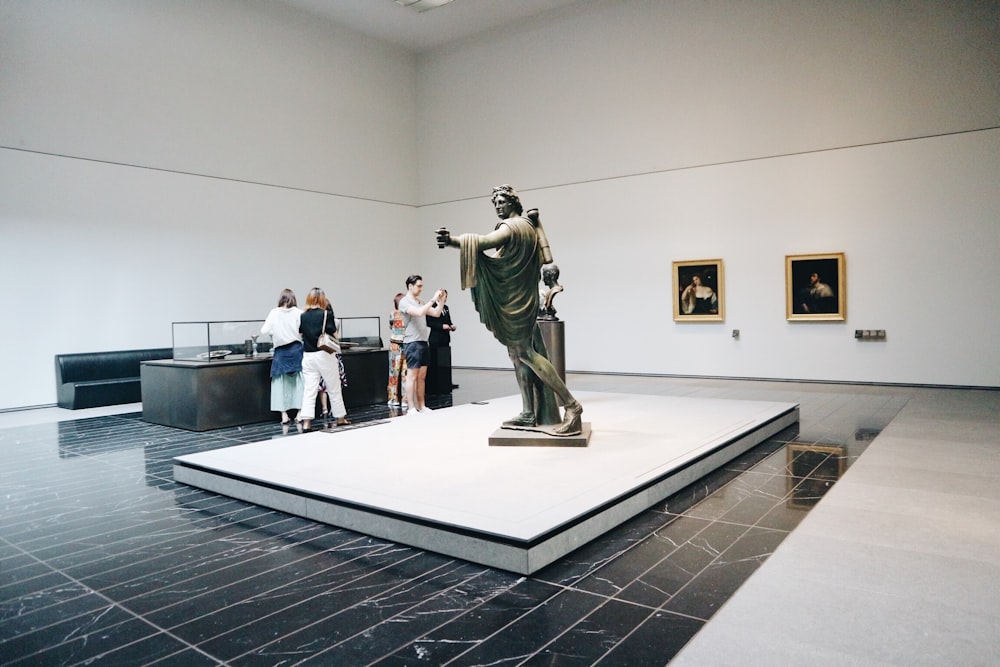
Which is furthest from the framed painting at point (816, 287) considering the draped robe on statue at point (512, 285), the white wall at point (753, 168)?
the draped robe on statue at point (512, 285)

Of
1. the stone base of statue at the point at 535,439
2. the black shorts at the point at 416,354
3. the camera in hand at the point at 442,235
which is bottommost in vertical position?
the stone base of statue at the point at 535,439

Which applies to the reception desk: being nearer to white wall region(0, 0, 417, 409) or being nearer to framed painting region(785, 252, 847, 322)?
white wall region(0, 0, 417, 409)

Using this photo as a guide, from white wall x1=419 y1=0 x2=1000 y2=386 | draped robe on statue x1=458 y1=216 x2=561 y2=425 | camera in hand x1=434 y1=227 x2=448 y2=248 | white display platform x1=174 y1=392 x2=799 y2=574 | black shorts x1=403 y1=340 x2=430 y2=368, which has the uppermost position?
white wall x1=419 y1=0 x2=1000 y2=386

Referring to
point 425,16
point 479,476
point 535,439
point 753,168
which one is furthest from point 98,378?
point 753,168

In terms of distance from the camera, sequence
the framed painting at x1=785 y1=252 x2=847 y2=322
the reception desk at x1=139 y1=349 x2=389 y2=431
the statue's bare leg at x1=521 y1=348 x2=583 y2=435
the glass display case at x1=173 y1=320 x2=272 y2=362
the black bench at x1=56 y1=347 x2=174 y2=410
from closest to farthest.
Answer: the statue's bare leg at x1=521 y1=348 x2=583 y2=435 → the reception desk at x1=139 y1=349 x2=389 y2=431 → the glass display case at x1=173 y1=320 x2=272 y2=362 → the black bench at x1=56 y1=347 x2=174 y2=410 → the framed painting at x1=785 y1=252 x2=847 y2=322

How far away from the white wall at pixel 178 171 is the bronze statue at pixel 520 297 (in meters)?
9.69

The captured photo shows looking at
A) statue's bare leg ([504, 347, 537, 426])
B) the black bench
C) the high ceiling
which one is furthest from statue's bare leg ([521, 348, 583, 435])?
the high ceiling

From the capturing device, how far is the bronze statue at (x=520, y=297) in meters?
6.45

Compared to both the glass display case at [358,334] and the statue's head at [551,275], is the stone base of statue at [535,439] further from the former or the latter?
the glass display case at [358,334]

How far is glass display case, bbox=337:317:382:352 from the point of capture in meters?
11.6

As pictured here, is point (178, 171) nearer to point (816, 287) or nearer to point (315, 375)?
point (315, 375)

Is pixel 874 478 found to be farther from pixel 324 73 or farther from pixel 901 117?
pixel 324 73

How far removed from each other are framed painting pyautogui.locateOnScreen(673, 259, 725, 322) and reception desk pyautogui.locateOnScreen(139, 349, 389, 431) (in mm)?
8801

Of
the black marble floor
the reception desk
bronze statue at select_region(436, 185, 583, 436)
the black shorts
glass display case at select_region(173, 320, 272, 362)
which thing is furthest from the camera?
glass display case at select_region(173, 320, 272, 362)
